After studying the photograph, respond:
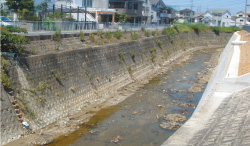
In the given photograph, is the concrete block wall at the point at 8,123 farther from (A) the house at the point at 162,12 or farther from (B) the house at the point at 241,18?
(B) the house at the point at 241,18

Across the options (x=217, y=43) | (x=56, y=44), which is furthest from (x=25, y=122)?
(x=217, y=43)

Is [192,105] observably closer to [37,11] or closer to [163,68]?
[163,68]

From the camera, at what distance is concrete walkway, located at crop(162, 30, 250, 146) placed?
8953mm

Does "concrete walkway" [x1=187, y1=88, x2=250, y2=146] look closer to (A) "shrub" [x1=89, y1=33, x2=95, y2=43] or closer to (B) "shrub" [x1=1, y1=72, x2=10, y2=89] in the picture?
(B) "shrub" [x1=1, y1=72, x2=10, y2=89]

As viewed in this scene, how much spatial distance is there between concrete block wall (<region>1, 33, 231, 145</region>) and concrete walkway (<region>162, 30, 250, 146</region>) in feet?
24.6

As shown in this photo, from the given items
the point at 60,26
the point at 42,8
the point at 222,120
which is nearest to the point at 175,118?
the point at 222,120

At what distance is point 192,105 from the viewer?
705 inches

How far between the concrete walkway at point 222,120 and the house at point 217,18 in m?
70.3

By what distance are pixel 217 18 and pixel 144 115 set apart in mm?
72706

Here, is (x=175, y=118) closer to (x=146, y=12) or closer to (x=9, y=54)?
(x=9, y=54)

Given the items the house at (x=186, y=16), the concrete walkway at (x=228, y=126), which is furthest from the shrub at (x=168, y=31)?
the house at (x=186, y=16)

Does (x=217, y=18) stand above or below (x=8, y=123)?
above

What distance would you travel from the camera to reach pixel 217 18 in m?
80.8

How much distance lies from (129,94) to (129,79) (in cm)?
351
